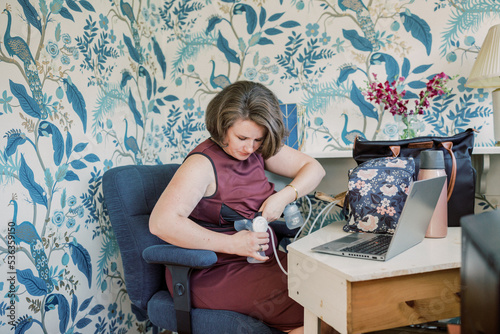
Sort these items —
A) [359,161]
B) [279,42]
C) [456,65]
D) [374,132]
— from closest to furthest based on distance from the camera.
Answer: [359,161] < [456,65] < [374,132] < [279,42]

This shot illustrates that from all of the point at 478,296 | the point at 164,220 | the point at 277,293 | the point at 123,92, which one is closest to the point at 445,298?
the point at 277,293

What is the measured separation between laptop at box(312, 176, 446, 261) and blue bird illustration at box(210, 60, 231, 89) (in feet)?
4.02

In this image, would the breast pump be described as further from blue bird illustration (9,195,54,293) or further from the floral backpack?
blue bird illustration (9,195,54,293)

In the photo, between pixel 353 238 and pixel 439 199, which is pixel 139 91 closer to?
pixel 353 238

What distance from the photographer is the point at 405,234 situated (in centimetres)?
96

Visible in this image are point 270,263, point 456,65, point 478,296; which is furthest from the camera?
point 456,65

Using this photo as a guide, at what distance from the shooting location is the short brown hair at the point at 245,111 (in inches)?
51.1

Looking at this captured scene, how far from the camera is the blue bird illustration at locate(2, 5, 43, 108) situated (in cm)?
128

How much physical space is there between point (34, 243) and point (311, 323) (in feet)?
3.29

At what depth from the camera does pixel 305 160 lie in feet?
5.32

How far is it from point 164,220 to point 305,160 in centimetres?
70

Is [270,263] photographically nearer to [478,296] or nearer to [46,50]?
[478,296]

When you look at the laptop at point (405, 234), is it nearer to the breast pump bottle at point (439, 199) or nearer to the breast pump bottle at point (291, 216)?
the breast pump bottle at point (439, 199)

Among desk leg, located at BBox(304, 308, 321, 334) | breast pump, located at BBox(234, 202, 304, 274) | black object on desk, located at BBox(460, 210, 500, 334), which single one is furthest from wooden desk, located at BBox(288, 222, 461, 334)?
black object on desk, located at BBox(460, 210, 500, 334)
